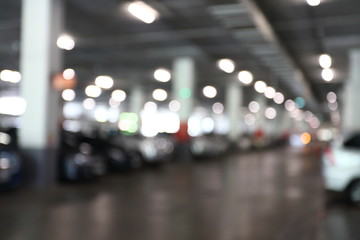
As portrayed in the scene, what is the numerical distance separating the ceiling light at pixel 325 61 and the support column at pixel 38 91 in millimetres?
12503

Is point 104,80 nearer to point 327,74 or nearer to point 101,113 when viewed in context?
point 327,74

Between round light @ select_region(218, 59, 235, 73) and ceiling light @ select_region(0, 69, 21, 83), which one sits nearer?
round light @ select_region(218, 59, 235, 73)

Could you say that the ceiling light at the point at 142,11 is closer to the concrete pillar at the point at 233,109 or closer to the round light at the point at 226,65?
the round light at the point at 226,65

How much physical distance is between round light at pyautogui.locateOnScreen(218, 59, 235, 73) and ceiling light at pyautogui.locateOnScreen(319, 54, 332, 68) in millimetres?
4076

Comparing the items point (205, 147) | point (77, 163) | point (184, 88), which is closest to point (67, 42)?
point (184, 88)

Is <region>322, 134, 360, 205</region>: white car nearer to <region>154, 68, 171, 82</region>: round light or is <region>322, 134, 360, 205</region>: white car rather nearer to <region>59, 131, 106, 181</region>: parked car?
<region>59, 131, 106, 181</region>: parked car

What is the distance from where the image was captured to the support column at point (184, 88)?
760 inches

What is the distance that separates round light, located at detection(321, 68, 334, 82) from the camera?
22.3 meters

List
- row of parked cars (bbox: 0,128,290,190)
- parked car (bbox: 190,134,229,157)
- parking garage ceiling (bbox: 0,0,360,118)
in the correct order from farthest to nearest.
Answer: parked car (bbox: 190,134,229,157) → parking garage ceiling (bbox: 0,0,360,118) → row of parked cars (bbox: 0,128,290,190)

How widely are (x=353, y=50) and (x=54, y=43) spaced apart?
12452mm

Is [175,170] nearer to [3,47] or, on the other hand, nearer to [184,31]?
[184,31]

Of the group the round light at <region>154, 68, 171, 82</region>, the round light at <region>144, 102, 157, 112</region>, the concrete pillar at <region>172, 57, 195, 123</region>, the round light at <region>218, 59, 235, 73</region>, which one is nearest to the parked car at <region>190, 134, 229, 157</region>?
the concrete pillar at <region>172, 57, 195, 123</region>

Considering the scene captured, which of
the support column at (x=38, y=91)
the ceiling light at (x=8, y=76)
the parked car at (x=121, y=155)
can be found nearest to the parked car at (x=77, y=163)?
the support column at (x=38, y=91)

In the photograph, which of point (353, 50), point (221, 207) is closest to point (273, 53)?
point (353, 50)
